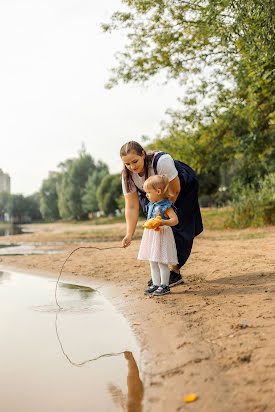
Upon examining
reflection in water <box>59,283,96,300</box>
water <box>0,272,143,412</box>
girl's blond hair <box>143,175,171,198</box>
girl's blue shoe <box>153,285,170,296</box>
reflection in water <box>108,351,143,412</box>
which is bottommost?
reflection in water <box>108,351,143,412</box>

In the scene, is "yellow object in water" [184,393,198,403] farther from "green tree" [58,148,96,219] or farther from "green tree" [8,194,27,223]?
"green tree" [8,194,27,223]

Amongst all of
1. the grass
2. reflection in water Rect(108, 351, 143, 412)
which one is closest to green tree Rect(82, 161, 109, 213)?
the grass

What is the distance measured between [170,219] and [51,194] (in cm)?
4898

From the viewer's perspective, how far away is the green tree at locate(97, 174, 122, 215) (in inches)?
1462

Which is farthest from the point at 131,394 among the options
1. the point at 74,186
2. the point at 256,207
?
the point at 74,186

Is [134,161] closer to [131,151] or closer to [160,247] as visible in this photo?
[131,151]

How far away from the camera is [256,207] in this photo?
1273cm

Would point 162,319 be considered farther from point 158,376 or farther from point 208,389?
point 208,389

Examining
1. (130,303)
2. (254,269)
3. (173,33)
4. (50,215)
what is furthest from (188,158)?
(50,215)

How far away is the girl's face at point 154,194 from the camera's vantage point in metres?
4.02

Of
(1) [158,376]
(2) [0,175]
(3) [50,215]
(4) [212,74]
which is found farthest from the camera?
(3) [50,215]

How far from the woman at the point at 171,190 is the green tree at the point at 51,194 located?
47.1m

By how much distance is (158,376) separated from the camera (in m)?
2.29

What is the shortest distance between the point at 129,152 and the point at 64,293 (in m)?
1.88
